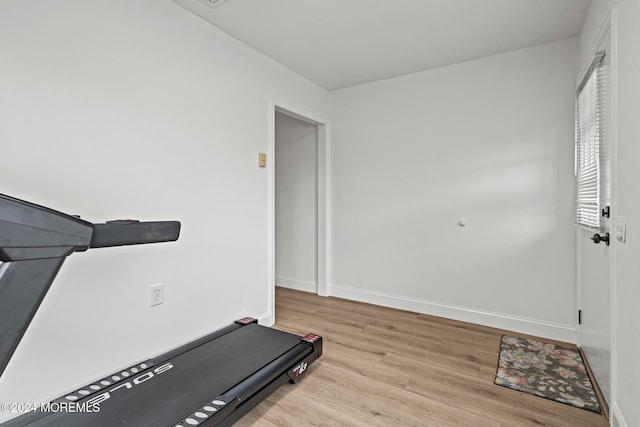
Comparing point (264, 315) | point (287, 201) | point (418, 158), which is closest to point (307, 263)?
point (287, 201)

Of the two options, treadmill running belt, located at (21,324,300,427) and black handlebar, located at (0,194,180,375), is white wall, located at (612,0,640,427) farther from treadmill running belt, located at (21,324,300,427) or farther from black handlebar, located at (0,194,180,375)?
black handlebar, located at (0,194,180,375)

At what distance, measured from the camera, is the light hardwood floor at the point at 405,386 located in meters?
1.60

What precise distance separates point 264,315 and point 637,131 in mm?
2580

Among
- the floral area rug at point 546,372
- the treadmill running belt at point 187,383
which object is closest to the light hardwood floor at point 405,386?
the floral area rug at point 546,372

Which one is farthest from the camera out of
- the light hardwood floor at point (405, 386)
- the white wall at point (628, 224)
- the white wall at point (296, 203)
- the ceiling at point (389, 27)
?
the white wall at point (296, 203)

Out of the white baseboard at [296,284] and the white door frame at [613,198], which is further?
the white baseboard at [296,284]

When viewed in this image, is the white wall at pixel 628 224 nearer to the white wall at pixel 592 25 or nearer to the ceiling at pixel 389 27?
the white wall at pixel 592 25

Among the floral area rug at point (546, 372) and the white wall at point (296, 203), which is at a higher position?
the white wall at point (296, 203)

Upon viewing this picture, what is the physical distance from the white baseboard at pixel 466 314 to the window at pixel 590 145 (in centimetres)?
88

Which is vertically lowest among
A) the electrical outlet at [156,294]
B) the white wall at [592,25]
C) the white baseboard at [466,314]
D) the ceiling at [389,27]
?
the white baseboard at [466,314]

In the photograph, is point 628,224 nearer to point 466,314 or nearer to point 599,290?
point 599,290

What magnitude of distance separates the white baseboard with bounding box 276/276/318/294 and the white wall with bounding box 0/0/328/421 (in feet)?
4.04

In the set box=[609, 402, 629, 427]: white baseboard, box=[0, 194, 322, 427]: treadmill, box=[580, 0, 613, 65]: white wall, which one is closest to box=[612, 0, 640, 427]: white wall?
box=[609, 402, 629, 427]: white baseboard

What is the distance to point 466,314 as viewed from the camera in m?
2.90
